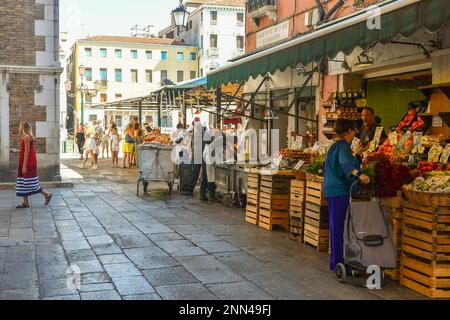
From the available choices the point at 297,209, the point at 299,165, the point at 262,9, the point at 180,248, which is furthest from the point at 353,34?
the point at 262,9

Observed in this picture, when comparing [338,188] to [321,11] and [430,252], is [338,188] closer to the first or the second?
[430,252]

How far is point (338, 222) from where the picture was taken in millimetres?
6168

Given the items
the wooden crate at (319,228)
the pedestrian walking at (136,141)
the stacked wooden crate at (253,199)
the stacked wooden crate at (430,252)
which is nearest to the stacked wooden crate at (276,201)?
the stacked wooden crate at (253,199)

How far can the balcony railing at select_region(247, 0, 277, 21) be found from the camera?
1487 cm

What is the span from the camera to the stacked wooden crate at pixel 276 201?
28.8 feet

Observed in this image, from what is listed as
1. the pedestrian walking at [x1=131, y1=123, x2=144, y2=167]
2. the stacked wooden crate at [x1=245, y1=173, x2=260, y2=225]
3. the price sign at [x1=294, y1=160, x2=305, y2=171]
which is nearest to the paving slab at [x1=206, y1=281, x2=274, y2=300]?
the price sign at [x1=294, y1=160, x2=305, y2=171]

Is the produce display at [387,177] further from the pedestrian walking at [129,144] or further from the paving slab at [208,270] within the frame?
the pedestrian walking at [129,144]

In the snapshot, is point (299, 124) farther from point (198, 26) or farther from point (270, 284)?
point (198, 26)

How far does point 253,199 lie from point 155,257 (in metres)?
2.89

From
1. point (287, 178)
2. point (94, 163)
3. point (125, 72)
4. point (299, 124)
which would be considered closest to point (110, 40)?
point (125, 72)

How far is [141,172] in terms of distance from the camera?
1302cm

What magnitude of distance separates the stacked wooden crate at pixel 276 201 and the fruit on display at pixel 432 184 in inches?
123

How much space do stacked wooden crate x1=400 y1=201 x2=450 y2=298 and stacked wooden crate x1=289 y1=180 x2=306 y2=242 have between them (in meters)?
2.28

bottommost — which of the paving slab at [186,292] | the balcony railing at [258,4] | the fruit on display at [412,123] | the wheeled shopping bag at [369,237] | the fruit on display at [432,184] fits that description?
the paving slab at [186,292]
